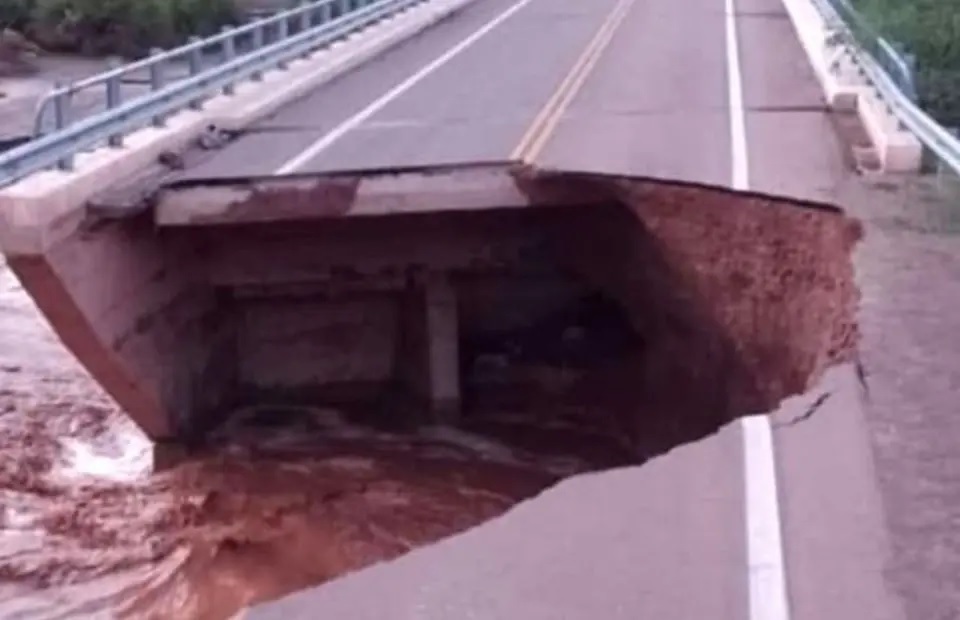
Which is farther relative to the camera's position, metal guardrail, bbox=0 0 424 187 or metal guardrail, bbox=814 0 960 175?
metal guardrail, bbox=0 0 424 187

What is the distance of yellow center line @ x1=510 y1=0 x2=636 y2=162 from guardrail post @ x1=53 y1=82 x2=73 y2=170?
441 cm

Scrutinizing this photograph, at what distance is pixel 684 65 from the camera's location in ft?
92.0

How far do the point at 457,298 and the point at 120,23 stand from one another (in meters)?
36.6

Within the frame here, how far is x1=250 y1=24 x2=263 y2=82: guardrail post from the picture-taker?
2399cm

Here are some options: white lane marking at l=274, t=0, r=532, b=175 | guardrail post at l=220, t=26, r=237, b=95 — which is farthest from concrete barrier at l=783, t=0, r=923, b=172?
guardrail post at l=220, t=26, r=237, b=95

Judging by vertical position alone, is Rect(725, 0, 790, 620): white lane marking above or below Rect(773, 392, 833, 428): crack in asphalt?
above

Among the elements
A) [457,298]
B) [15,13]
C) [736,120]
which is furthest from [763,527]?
[15,13]

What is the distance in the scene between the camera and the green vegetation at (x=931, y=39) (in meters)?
29.4

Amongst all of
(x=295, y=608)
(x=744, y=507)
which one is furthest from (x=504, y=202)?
(x=295, y=608)

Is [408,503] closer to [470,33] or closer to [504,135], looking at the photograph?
[504,135]

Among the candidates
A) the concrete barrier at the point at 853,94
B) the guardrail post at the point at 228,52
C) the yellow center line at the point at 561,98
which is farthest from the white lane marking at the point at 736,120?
the guardrail post at the point at 228,52

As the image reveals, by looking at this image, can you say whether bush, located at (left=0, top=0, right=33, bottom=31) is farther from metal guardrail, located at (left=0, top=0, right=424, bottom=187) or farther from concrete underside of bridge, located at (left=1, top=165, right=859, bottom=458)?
concrete underside of bridge, located at (left=1, top=165, right=859, bottom=458)

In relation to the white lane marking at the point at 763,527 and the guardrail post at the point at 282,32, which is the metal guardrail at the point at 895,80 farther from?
the guardrail post at the point at 282,32

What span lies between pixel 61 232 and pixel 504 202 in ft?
14.5
